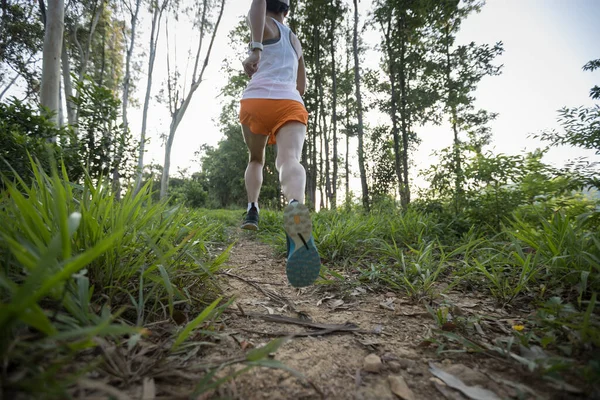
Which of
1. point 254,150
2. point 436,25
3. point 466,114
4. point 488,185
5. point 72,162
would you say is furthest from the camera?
point 466,114

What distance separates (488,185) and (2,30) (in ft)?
54.3

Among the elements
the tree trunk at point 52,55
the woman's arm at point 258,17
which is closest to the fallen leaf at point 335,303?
the woman's arm at point 258,17

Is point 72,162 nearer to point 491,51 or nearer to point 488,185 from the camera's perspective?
A: point 488,185

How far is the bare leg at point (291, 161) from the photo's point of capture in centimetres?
150

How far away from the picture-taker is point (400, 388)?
661 mm

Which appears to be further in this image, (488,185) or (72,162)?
(488,185)

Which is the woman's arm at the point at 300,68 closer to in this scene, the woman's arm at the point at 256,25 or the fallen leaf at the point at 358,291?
the woman's arm at the point at 256,25

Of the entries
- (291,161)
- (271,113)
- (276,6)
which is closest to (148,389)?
(291,161)

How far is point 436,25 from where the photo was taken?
8320mm

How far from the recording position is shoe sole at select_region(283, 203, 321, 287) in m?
1.18

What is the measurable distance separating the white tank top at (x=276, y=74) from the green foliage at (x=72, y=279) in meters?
1.01

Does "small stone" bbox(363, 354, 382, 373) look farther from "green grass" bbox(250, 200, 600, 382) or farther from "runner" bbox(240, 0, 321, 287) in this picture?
"runner" bbox(240, 0, 321, 287)

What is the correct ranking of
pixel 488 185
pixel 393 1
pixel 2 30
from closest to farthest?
1. pixel 488 185
2. pixel 393 1
3. pixel 2 30

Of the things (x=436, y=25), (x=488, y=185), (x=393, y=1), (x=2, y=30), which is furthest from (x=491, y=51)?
(x=2, y=30)
